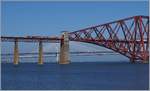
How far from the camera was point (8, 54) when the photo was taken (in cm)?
10981

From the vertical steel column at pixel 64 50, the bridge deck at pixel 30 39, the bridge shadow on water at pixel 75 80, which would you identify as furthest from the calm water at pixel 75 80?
the bridge deck at pixel 30 39

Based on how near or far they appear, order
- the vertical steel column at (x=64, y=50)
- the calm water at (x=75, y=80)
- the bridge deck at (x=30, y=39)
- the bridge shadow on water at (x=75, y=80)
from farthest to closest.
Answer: the bridge deck at (x=30, y=39)
the vertical steel column at (x=64, y=50)
the calm water at (x=75, y=80)
the bridge shadow on water at (x=75, y=80)

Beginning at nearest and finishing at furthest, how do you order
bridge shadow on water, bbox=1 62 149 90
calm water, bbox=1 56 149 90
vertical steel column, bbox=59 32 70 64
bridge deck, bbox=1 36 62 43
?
bridge shadow on water, bbox=1 62 149 90 < calm water, bbox=1 56 149 90 < vertical steel column, bbox=59 32 70 64 < bridge deck, bbox=1 36 62 43

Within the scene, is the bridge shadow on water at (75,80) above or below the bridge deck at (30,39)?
below

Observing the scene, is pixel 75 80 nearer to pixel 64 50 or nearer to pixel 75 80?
pixel 75 80

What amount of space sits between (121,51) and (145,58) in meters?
4.51

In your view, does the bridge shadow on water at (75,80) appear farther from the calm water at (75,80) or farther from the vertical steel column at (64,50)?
the vertical steel column at (64,50)

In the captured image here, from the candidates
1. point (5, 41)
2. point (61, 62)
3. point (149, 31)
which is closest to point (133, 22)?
point (149, 31)

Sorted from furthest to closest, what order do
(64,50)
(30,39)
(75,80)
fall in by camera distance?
1. (30,39)
2. (64,50)
3. (75,80)

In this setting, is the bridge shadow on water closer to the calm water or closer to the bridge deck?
the calm water

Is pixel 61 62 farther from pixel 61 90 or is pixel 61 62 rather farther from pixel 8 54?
pixel 61 90

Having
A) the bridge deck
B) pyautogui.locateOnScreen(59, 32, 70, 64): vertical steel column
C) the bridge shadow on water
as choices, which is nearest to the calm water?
the bridge shadow on water

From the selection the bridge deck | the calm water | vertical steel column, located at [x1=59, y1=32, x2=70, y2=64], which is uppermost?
the bridge deck

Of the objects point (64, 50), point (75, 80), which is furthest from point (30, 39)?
point (75, 80)
